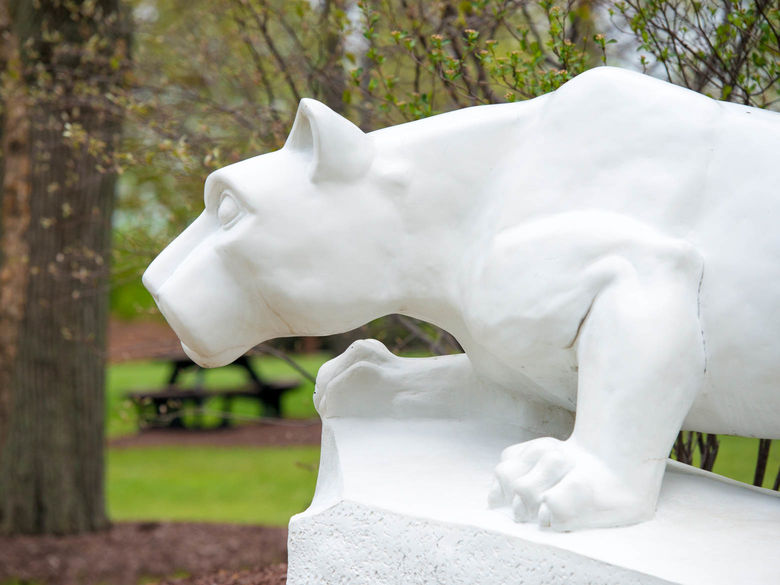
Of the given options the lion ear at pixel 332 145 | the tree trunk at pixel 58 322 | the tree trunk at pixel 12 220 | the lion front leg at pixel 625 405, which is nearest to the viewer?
the lion front leg at pixel 625 405

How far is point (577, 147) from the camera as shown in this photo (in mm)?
2447

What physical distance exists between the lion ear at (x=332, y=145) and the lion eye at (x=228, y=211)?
22cm

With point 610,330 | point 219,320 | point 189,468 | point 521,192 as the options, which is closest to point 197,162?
point 219,320

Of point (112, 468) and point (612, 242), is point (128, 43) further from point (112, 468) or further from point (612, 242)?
point (112, 468)

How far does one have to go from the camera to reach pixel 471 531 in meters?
2.22

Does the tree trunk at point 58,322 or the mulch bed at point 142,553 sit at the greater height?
the tree trunk at point 58,322

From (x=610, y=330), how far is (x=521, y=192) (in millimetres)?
422

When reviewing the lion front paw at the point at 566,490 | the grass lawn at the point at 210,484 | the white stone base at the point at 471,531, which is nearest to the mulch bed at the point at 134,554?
the grass lawn at the point at 210,484

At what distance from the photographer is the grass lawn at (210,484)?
9.55 meters

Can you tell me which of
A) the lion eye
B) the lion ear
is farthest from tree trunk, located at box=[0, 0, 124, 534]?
the lion ear

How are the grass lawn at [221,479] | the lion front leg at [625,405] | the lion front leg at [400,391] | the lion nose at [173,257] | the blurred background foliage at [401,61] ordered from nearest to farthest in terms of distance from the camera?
the lion front leg at [625,405]
the lion nose at [173,257]
the lion front leg at [400,391]
the blurred background foliage at [401,61]
the grass lawn at [221,479]

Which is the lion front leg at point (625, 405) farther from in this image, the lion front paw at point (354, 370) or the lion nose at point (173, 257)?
the lion nose at point (173, 257)

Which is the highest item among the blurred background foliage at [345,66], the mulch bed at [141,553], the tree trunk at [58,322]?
the blurred background foliage at [345,66]

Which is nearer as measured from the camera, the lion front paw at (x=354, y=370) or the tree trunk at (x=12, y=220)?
the lion front paw at (x=354, y=370)
